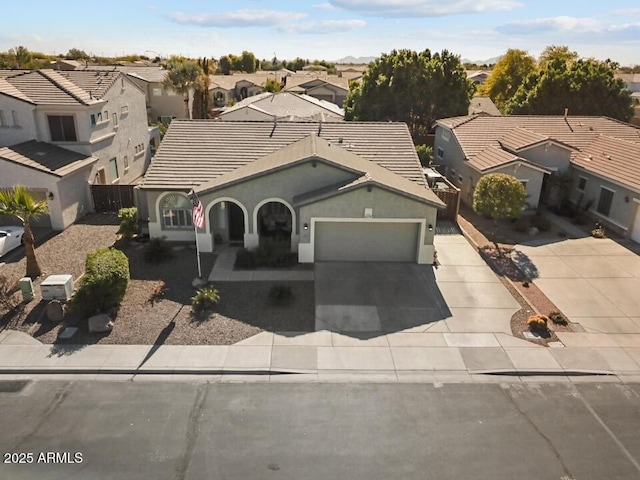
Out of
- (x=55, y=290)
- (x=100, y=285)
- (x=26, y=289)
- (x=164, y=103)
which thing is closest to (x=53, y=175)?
(x=26, y=289)

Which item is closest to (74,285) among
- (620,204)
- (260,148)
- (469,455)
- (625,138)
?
(260,148)

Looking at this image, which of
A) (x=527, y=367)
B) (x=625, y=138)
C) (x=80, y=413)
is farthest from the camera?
(x=625, y=138)

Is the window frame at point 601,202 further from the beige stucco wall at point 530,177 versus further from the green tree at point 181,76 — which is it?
the green tree at point 181,76

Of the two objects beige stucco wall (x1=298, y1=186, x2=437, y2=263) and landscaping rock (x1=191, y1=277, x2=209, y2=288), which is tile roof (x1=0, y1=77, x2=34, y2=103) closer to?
landscaping rock (x1=191, y1=277, x2=209, y2=288)

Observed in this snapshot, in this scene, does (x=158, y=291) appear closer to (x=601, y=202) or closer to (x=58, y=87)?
(x=58, y=87)

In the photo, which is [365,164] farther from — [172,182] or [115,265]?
[115,265]

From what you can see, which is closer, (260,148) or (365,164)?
(365,164)

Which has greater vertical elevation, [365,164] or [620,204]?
[365,164]
